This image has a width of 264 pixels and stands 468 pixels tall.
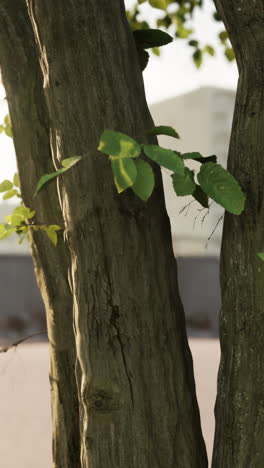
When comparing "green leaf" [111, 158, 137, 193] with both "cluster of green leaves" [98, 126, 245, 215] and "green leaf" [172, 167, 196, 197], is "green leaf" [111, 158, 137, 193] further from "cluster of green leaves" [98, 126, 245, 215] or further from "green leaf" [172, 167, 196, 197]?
"green leaf" [172, 167, 196, 197]

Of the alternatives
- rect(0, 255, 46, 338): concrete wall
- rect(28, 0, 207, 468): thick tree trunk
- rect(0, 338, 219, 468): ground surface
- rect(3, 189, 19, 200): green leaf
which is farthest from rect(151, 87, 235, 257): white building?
rect(28, 0, 207, 468): thick tree trunk

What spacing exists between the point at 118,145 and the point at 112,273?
1.28 feet

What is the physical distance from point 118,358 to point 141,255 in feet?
0.95

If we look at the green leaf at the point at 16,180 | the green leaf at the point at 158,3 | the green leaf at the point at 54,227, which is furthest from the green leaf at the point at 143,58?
the green leaf at the point at 158,3

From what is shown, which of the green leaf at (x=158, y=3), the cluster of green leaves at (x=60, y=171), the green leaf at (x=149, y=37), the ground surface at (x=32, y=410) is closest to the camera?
the cluster of green leaves at (x=60, y=171)

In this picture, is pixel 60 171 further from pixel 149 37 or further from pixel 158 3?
pixel 158 3

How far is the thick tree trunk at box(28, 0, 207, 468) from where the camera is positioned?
1.93 m

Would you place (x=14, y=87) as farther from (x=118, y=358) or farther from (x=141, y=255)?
(x=118, y=358)

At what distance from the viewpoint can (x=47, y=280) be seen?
2451mm

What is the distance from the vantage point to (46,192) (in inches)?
95.6

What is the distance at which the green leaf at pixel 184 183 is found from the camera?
1822 millimetres

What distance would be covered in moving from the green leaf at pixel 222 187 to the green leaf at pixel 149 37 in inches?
24.2

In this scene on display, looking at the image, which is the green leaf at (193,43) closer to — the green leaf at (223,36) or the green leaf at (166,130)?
the green leaf at (223,36)

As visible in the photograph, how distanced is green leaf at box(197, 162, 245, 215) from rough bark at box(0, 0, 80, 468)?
73cm
